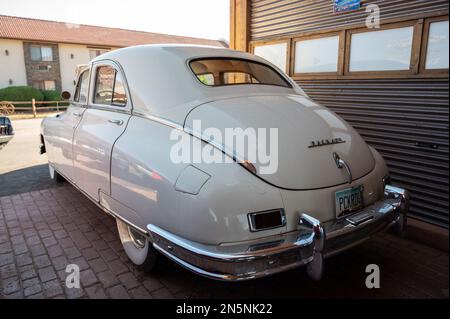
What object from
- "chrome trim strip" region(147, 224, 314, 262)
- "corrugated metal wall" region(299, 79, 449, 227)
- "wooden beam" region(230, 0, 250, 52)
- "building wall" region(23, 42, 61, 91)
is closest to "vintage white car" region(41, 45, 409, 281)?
"chrome trim strip" region(147, 224, 314, 262)

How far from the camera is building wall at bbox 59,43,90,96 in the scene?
1093 inches

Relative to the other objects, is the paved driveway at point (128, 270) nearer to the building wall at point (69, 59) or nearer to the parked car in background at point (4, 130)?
Answer: the parked car in background at point (4, 130)

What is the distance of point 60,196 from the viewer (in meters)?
5.04

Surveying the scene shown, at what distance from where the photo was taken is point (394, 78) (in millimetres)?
4047

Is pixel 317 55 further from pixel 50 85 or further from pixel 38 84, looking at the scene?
pixel 50 85

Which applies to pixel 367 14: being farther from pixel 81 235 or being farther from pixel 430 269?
pixel 81 235

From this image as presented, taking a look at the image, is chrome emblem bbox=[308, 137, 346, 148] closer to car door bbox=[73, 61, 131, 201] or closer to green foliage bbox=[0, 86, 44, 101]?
car door bbox=[73, 61, 131, 201]

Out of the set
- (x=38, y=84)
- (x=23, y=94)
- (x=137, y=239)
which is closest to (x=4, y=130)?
(x=137, y=239)

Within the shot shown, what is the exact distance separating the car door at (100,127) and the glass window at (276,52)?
10.8ft

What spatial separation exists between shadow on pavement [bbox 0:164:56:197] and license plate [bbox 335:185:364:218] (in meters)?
4.81

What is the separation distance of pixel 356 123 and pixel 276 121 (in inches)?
94.8

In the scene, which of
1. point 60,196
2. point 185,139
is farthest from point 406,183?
point 60,196

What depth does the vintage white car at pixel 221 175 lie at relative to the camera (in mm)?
2109

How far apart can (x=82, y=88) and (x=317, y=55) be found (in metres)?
3.38
